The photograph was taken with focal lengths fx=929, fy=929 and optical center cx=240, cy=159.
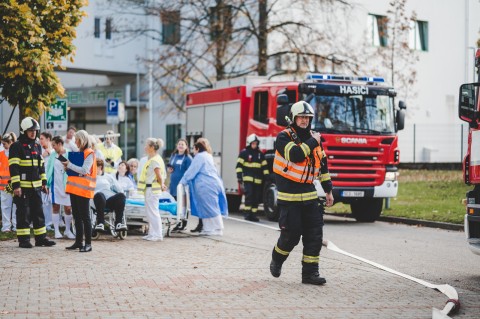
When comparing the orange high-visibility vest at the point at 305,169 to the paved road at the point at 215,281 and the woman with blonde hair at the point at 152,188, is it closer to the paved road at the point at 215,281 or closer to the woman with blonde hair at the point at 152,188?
the paved road at the point at 215,281

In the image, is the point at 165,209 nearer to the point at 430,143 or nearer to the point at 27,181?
the point at 27,181

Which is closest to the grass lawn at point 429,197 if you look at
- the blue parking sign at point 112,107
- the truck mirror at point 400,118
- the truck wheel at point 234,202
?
the truck mirror at point 400,118

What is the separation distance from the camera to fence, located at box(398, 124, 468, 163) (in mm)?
39375

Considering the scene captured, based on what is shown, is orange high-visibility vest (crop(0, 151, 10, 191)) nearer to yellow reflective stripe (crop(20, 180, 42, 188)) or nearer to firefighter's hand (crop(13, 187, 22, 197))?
yellow reflective stripe (crop(20, 180, 42, 188))

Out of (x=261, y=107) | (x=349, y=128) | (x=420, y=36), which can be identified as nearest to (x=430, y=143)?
(x=420, y=36)

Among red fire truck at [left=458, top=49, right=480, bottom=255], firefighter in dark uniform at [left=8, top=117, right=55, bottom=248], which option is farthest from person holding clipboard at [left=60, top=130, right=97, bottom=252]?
red fire truck at [left=458, top=49, right=480, bottom=255]

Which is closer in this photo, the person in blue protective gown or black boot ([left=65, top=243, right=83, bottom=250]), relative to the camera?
black boot ([left=65, top=243, right=83, bottom=250])

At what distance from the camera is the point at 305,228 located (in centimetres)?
1051

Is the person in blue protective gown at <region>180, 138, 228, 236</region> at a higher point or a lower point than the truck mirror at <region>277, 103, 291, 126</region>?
lower

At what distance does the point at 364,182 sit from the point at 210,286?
10646 millimetres

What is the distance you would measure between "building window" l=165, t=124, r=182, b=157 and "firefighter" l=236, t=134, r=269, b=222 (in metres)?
22.2

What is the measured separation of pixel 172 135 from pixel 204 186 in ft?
88.5

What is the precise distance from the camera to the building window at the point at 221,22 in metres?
30.2

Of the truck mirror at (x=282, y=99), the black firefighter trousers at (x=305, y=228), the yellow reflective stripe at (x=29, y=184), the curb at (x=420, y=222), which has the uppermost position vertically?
the truck mirror at (x=282, y=99)
